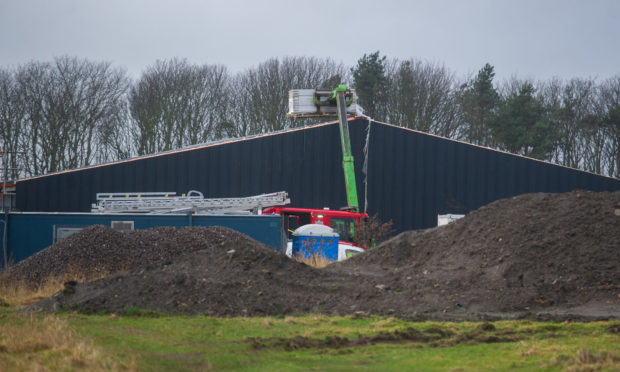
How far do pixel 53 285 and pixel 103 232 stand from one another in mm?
1872

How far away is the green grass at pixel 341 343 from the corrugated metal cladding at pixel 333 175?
15546 mm

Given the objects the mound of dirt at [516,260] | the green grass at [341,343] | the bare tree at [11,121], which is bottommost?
the green grass at [341,343]

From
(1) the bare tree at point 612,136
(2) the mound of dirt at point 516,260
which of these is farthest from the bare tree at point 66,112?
(1) the bare tree at point 612,136

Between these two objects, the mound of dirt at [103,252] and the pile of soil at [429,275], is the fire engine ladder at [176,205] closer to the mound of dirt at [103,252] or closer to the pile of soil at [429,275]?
the mound of dirt at [103,252]

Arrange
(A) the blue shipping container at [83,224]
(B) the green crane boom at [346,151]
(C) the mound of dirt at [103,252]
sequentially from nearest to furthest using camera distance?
(C) the mound of dirt at [103,252] → (A) the blue shipping container at [83,224] → (B) the green crane boom at [346,151]

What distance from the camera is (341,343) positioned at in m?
7.18

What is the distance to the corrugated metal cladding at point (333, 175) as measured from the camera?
78.1 feet

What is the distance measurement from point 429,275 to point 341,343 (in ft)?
17.6

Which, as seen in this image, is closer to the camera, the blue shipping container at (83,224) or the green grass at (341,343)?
the green grass at (341,343)

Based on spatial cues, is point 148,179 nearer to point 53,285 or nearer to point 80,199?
point 80,199

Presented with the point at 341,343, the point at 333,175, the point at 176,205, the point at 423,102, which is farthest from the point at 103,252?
the point at 423,102

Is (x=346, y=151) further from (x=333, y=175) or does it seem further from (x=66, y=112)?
(x=66, y=112)

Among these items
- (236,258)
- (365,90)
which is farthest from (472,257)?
(365,90)

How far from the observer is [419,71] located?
3862cm
